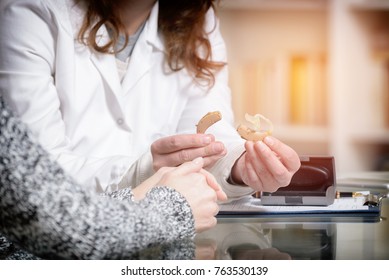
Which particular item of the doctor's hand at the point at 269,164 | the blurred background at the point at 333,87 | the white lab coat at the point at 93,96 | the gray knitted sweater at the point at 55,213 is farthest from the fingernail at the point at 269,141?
the blurred background at the point at 333,87

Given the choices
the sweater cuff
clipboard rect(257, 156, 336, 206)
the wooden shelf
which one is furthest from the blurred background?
the sweater cuff

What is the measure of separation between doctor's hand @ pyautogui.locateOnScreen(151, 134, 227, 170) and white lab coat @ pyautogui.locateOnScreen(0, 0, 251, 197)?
0.08 feet

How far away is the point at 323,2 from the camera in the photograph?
69.8 inches

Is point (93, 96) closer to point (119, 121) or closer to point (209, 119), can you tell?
point (119, 121)

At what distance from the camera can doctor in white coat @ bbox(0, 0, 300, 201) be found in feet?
2.89

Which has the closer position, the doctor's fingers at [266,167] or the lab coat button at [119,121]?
the doctor's fingers at [266,167]

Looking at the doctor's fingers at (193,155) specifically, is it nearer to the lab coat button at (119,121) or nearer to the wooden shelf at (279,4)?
the lab coat button at (119,121)

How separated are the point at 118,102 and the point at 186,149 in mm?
175

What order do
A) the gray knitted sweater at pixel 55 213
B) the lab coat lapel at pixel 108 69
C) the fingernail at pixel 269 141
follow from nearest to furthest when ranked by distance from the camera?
the gray knitted sweater at pixel 55 213
the fingernail at pixel 269 141
the lab coat lapel at pixel 108 69

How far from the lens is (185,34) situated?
1.08m

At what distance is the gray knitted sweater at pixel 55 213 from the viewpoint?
1.94 ft

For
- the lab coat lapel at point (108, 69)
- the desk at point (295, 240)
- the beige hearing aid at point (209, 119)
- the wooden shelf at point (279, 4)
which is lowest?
the desk at point (295, 240)

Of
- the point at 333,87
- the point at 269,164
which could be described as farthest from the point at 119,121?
the point at 333,87
